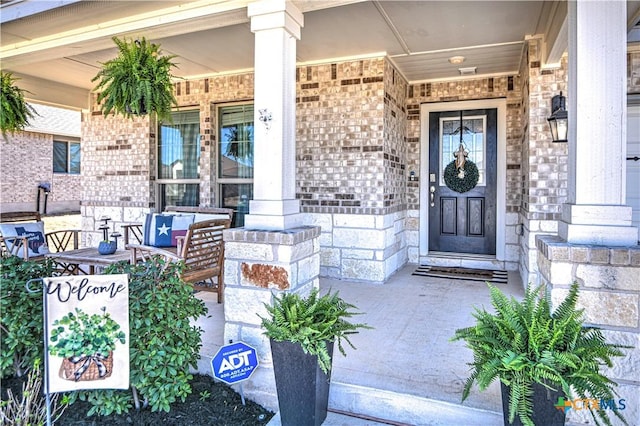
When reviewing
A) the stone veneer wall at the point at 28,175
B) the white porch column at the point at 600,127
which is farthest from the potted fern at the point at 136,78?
the stone veneer wall at the point at 28,175

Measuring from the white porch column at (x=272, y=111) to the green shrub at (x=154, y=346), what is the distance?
723 millimetres

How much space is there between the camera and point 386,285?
459 cm

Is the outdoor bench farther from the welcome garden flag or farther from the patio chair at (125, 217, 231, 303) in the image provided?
the welcome garden flag

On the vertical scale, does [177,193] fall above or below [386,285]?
above

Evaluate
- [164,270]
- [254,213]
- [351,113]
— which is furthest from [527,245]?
[164,270]

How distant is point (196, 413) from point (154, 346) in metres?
0.42

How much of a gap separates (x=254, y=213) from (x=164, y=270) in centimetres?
68

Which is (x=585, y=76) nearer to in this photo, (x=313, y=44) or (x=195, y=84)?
(x=313, y=44)

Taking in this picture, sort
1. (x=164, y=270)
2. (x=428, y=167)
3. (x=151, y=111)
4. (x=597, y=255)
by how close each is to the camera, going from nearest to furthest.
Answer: (x=597, y=255) < (x=164, y=270) < (x=151, y=111) < (x=428, y=167)

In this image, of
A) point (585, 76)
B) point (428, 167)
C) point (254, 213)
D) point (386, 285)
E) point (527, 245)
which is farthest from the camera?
point (428, 167)

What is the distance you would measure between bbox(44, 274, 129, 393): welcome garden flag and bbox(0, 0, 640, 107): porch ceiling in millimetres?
1970

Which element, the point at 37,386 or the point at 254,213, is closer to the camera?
the point at 37,386

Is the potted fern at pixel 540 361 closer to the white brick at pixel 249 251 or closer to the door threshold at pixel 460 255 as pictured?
the white brick at pixel 249 251

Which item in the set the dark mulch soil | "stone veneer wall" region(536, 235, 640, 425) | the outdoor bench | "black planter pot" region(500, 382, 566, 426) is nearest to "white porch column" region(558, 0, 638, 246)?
"stone veneer wall" region(536, 235, 640, 425)
